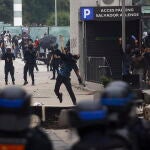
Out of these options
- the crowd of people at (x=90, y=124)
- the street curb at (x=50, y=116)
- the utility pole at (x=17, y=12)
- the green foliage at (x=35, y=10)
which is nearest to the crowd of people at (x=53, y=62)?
the street curb at (x=50, y=116)

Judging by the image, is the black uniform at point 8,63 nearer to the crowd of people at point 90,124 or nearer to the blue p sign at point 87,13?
the blue p sign at point 87,13

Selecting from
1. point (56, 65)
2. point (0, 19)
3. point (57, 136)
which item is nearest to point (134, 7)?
point (56, 65)

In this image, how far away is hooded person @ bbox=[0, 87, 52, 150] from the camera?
557cm

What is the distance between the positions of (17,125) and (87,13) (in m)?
24.2

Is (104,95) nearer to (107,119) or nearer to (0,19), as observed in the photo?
(107,119)

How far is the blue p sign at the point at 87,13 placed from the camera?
2933 cm

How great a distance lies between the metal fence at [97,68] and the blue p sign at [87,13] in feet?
5.04

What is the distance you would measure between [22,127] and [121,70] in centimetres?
2398

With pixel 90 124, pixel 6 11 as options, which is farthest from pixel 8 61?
pixel 6 11

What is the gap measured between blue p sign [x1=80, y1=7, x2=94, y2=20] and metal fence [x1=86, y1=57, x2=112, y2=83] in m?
1.53

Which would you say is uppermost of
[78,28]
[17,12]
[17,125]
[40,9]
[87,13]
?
[40,9]

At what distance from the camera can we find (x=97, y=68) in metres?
29.2

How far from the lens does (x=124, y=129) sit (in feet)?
18.3

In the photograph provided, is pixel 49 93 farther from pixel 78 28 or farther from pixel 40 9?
pixel 40 9
